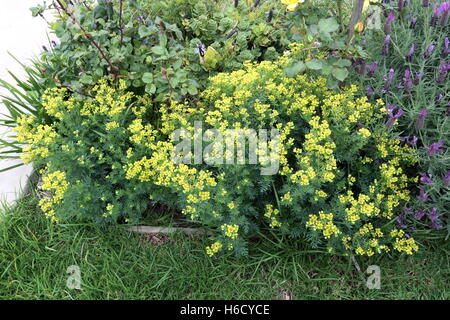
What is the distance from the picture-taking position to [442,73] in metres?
2.17

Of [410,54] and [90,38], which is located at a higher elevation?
[90,38]

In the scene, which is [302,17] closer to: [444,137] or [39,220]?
[444,137]

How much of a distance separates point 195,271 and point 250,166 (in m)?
0.70

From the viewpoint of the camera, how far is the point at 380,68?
244 cm

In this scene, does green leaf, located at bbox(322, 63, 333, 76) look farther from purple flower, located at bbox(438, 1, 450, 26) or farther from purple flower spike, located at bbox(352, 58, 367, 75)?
purple flower, located at bbox(438, 1, 450, 26)

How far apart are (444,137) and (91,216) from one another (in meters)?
2.05

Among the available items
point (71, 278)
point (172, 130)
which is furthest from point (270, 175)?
point (71, 278)

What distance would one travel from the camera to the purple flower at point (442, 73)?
2.15 meters

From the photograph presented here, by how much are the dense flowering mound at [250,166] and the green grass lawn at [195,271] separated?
0.13m

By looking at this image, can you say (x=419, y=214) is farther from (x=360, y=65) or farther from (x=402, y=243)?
(x=360, y=65)

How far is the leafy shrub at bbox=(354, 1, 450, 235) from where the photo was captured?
216cm

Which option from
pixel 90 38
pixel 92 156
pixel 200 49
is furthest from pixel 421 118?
pixel 90 38

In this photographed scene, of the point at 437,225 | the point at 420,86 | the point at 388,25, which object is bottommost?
the point at 437,225

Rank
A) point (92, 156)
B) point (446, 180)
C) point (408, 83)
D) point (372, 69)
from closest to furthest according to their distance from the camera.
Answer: point (446, 180)
point (408, 83)
point (372, 69)
point (92, 156)
